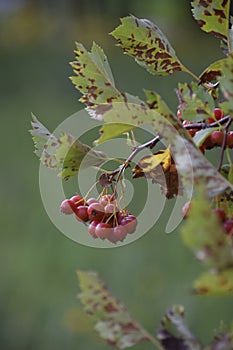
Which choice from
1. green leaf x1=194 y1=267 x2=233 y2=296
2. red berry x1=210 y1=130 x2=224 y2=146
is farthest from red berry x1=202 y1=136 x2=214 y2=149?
green leaf x1=194 y1=267 x2=233 y2=296

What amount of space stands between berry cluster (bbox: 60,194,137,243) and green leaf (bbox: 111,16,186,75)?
0.44ft

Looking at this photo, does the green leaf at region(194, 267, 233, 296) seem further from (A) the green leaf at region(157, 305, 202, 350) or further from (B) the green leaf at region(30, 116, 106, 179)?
(B) the green leaf at region(30, 116, 106, 179)

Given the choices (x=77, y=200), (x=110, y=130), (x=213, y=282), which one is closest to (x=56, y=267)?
(x=77, y=200)

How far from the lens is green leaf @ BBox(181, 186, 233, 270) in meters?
0.33

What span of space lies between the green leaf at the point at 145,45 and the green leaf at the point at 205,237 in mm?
326

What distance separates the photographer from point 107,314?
0.42 m

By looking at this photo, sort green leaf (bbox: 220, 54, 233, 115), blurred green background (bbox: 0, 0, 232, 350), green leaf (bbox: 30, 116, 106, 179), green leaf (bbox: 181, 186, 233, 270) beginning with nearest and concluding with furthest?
green leaf (bbox: 181, 186, 233, 270) < green leaf (bbox: 220, 54, 233, 115) < green leaf (bbox: 30, 116, 106, 179) < blurred green background (bbox: 0, 0, 232, 350)

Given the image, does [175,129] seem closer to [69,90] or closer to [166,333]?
[166,333]

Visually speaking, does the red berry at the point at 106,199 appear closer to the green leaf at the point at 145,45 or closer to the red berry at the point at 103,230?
the red berry at the point at 103,230

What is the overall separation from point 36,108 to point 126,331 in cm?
447

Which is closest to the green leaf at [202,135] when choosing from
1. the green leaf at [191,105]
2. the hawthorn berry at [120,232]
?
the green leaf at [191,105]

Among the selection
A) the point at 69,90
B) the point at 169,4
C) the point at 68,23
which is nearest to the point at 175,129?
the point at 69,90

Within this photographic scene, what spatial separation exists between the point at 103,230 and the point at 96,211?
0.06ft

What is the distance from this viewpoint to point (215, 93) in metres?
0.62
